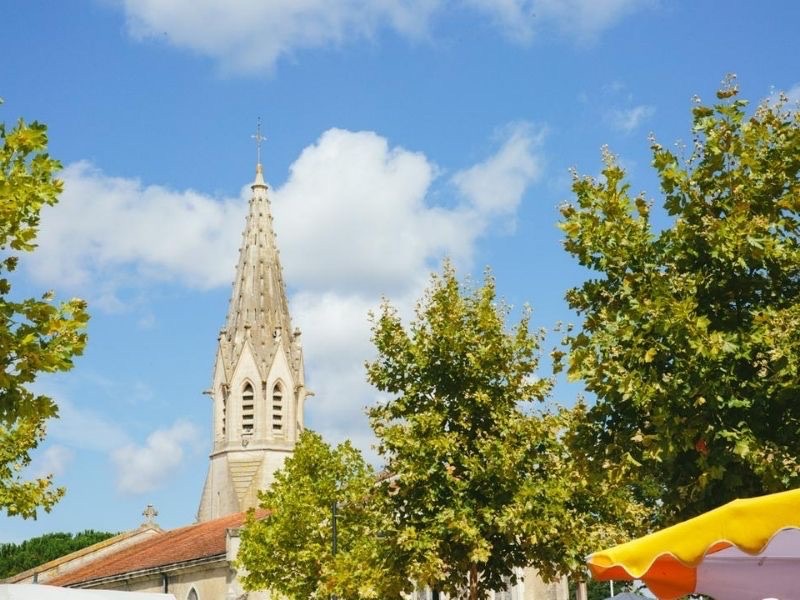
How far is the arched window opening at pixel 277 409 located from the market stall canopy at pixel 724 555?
203ft

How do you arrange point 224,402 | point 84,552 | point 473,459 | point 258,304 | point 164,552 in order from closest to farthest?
1. point 473,459
2. point 164,552
3. point 84,552
4. point 224,402
5. point 258,304

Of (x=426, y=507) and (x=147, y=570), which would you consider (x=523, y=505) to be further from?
(x=147, y=570)

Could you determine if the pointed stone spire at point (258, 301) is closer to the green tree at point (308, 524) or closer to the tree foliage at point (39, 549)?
the tree foliage at point (39, 549)

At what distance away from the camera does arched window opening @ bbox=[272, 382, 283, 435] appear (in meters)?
70.8

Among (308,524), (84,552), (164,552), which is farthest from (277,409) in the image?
(308,524)

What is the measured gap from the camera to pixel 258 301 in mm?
73062

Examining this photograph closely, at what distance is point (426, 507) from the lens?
2156 cm

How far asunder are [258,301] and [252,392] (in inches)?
268

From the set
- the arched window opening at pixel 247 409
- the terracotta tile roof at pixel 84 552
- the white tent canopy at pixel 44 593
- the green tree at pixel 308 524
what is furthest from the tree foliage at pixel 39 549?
the white tent canopy at pixel 44 593

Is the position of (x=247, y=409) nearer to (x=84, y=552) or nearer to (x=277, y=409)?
(x=277, y=409)

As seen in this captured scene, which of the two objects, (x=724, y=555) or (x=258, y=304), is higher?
(x=258, y=304)

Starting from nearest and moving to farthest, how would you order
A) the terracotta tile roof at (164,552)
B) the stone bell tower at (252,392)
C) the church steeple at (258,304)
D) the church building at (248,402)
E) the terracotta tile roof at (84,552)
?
the terracotta tile roof at (164,552), the terracotta tile roof at (84,552), the church building at (248,402), the stone bell tower at (252,392), the church steeple at (258,304)

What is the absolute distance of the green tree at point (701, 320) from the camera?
12953mm

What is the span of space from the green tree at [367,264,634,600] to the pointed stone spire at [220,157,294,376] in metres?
48.9
